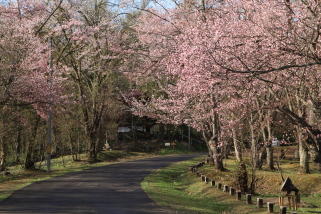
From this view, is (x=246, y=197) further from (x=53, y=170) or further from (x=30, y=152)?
(x=30, y=152)

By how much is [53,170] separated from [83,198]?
15.6 metres

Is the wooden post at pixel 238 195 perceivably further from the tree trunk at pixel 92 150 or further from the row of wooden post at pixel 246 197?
the tree trunk at pixel 92 150

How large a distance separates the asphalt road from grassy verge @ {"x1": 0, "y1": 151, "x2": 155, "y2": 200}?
107cm

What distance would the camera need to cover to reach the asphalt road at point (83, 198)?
13.5m

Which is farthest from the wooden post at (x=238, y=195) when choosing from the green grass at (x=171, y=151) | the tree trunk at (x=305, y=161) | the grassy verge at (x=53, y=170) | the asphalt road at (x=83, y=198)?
the green grass at (x=171, y=151)

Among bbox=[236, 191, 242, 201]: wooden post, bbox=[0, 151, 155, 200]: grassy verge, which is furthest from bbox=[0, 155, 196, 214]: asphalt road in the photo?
bbox=[236, 191, 242, 201]: wooden post

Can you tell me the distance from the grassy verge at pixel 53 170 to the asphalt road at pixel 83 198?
1.07 meters

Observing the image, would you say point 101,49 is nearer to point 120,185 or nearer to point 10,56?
point 10,56

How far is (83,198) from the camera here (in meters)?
16.1

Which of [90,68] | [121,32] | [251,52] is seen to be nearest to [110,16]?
[121,32]

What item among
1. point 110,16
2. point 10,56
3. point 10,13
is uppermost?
point 110,16

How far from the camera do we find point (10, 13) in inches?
1046

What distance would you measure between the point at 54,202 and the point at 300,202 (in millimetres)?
8312

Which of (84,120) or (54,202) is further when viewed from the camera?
(84,120)
